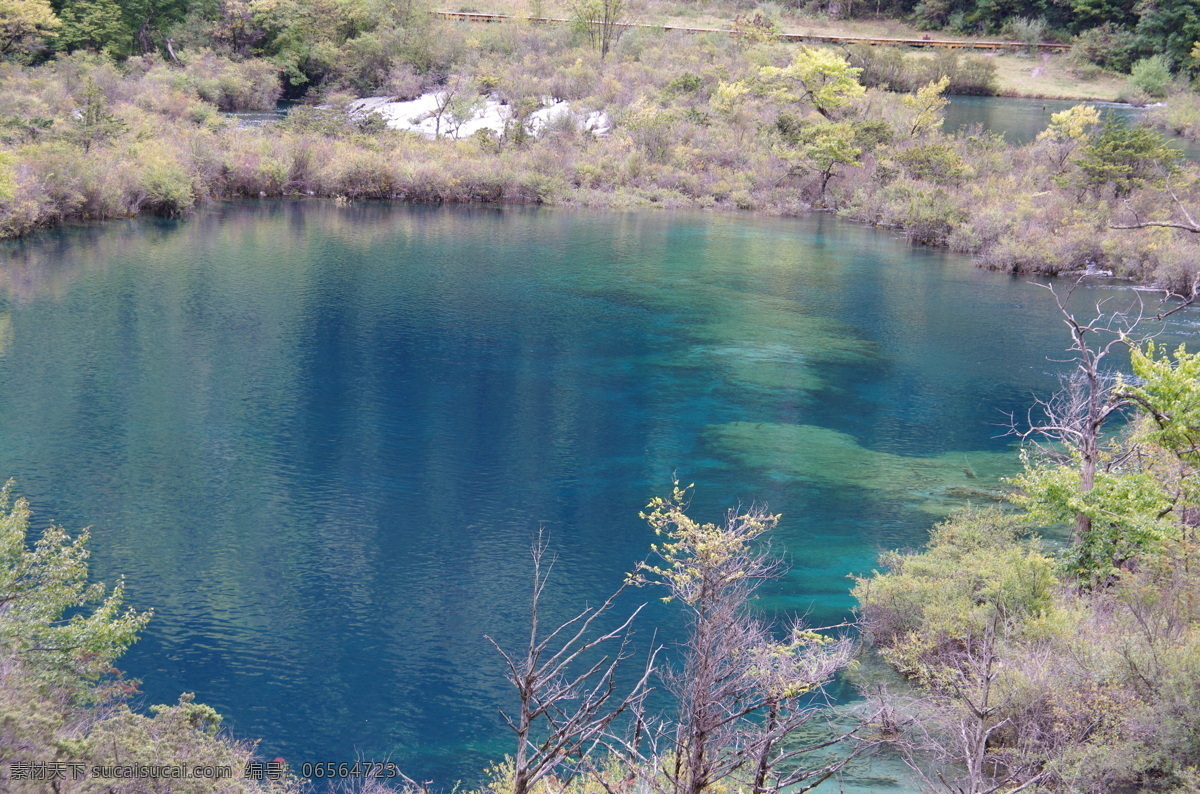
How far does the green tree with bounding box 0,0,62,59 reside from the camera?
70562 millimetres

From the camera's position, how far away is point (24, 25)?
71.8m

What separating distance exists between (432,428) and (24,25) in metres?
61.6

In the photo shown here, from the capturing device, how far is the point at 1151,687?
48.5 feet

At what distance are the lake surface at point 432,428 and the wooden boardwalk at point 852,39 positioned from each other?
149 feet

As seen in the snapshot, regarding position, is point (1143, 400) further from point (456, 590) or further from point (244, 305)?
point (244, 305)

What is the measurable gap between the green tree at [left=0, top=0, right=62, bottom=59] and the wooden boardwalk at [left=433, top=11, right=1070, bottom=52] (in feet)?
116

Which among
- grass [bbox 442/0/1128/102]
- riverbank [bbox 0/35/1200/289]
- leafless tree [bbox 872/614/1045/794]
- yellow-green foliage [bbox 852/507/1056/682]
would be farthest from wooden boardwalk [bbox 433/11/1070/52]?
leafless tree [bbox 872/614/1045/794]

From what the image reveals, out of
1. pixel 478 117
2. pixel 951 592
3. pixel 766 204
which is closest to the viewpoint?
pixel 951 592

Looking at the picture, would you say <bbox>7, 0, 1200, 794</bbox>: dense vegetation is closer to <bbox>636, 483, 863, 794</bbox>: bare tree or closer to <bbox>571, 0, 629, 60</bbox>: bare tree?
<bbox>636, 483, 863, 794</bbox>: bare tree

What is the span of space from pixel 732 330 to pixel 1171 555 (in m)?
27.3

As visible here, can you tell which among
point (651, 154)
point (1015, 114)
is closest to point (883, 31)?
point (1015, 114)

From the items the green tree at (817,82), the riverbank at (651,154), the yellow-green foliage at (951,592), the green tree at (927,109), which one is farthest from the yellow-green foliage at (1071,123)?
the yellow-green foliage at (951,592)

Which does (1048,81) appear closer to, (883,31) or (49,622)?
(883,31)

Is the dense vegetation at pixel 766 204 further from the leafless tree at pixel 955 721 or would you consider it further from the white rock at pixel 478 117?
the white rock at pixel 478 117
